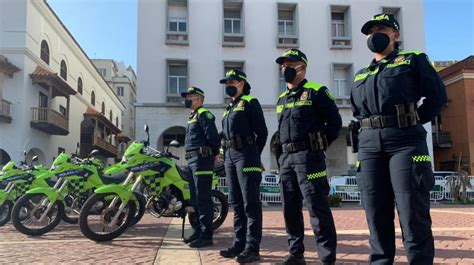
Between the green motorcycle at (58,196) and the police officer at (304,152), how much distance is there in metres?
3.62

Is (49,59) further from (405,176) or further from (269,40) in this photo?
(405,176)

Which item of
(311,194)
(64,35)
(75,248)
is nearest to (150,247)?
(75,248)

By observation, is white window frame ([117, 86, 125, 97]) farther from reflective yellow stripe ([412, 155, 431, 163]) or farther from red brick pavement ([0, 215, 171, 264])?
reflective yellow stripe ([412, 155, 431, 163])

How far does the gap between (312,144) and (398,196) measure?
1044 millimetres

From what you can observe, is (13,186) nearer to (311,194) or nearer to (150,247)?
(150,247)

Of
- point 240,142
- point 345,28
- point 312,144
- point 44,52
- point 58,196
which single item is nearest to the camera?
point 312,144

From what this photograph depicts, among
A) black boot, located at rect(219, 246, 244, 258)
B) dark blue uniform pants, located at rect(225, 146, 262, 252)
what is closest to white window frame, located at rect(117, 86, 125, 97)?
dark blue uniform pants, located at rect(225, 146, 262, 252)

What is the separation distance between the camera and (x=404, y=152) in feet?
9.72

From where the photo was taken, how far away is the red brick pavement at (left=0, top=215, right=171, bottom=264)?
467 cm

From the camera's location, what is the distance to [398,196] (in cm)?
297

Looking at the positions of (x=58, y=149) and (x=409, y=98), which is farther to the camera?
(x=58, y=149)

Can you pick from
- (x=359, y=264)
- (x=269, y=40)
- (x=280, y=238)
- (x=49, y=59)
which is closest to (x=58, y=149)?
(x=49, y=59)

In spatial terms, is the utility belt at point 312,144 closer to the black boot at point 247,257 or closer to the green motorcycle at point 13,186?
the black boot at point 247,257

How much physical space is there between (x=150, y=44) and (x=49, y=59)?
7.48 meters
